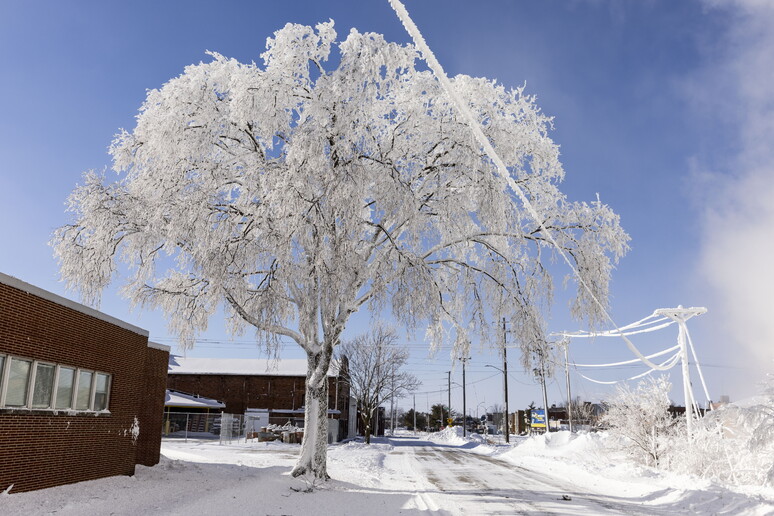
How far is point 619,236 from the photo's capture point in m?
16.1

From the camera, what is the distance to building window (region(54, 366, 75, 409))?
41.8 feet

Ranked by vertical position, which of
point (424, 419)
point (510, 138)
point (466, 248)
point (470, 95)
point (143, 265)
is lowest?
point (424, 419)

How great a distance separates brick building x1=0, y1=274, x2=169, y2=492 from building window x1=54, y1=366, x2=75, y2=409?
0.07ft

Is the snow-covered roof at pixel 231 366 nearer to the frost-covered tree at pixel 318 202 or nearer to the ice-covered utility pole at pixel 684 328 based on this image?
the ice-covered utility pole at pixel 684 328

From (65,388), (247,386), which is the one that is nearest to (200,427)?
(247,386)

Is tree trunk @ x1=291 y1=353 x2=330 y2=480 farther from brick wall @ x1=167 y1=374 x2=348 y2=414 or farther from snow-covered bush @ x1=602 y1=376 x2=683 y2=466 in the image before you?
brick wall @ x1=167 y1=374 x2=348 y2=414

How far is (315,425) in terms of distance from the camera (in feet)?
55.3

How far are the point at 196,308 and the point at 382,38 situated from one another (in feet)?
30.3

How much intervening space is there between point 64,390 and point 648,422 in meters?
22.5

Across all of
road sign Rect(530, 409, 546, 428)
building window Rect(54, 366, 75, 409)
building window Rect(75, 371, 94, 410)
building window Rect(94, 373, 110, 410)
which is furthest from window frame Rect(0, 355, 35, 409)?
road sign Rect(530, 409, 546, 428)

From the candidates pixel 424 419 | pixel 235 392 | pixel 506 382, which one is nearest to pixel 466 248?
pixel 506 382

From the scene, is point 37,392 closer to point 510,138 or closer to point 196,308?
point 196,308

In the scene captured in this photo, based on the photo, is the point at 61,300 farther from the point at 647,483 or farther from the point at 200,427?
the point at 200,427

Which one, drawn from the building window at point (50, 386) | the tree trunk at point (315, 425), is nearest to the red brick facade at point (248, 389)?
the tree trunk at point (315, 425)
